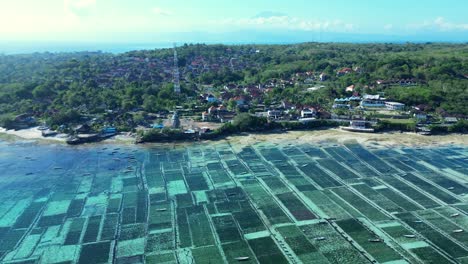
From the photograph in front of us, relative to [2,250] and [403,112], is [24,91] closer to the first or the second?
[2,250]

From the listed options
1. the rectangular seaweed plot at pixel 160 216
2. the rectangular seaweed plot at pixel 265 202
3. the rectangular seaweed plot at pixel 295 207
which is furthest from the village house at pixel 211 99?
the rectangular seaweed plot at pixel 160 216

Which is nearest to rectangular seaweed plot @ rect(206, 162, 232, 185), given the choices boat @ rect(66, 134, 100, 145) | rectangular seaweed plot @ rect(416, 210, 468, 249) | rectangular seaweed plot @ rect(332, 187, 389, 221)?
rectangular seaweed plot @ rect(332, 187, 389, 221)

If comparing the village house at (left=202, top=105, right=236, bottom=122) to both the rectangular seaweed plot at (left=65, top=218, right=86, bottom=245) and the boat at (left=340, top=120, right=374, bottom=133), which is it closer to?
the boat at (left=340, top=120, right=374, bottom=133)

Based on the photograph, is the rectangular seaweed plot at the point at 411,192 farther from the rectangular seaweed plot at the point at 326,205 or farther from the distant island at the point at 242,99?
the distant island at the point at 242,99

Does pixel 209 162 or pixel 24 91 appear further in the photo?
pixel 24 91

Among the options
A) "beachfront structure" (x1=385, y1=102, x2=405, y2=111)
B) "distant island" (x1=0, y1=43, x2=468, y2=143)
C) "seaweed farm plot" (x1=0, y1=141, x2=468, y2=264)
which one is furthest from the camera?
"beachfront structure" (x1=385, y1=102, x2=405, y2=111)

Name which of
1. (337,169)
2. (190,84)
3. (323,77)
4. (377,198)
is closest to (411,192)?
(377,198)

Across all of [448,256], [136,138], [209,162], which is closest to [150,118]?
[136,138]

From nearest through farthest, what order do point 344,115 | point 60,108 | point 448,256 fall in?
point 448,256 < point 344,115 < point 60,108
